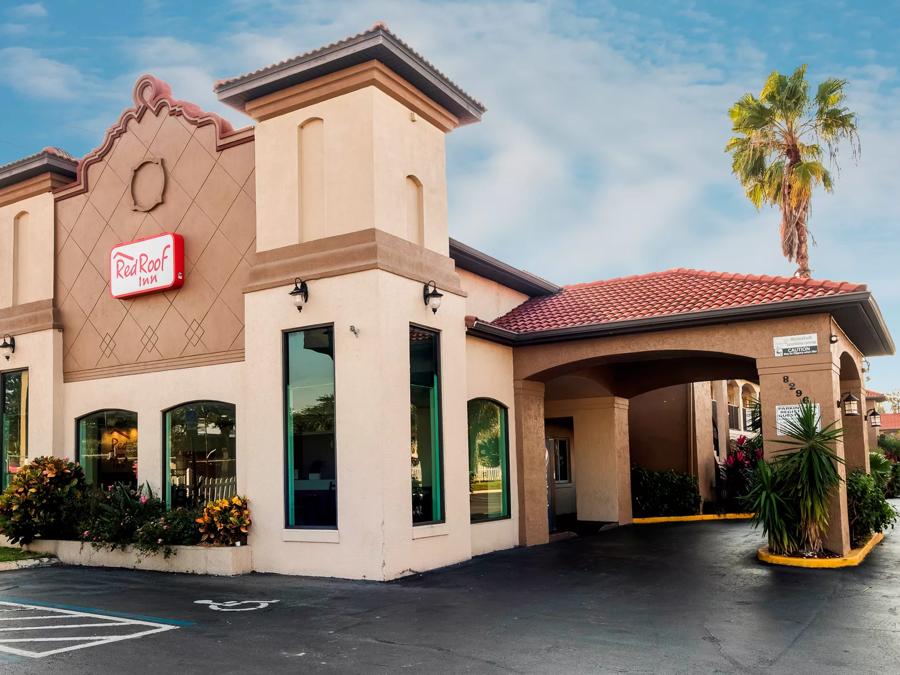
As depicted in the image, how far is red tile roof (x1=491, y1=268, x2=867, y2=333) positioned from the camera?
14.5 metres

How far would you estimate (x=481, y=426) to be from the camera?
51.2 ft

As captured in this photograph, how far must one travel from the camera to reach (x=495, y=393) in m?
16.0

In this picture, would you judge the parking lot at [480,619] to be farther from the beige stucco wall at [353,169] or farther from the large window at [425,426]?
the beige stucco wall at [353,169]

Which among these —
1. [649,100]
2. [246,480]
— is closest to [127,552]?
[246,480]

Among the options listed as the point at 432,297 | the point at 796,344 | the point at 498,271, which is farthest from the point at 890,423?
the point at 432,297

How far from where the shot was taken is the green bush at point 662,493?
22.1 meters

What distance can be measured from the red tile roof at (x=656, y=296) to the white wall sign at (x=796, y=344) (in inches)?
25.6

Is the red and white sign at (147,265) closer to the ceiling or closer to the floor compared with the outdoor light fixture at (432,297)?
closer to the ceiling

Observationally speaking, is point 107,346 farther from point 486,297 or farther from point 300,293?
point 486,297

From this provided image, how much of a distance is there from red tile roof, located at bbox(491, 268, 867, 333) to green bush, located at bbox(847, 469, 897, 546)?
3.87m

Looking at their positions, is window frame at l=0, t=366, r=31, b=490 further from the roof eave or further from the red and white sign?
the roof eave

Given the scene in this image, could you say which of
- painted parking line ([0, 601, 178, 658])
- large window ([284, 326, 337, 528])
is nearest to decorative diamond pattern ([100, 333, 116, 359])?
large window ([284, 326, 337, 528])

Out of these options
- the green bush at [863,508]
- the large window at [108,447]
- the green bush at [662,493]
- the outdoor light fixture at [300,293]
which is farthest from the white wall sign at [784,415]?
the large window at [108,447]

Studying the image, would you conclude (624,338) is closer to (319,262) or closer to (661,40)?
(319,262)
